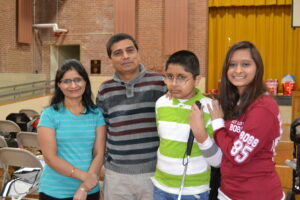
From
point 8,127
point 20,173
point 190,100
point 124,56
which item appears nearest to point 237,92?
point 190,100

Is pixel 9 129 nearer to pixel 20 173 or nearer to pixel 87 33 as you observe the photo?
pixel 20 173

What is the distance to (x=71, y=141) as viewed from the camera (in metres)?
1.86

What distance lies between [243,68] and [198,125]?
33cm

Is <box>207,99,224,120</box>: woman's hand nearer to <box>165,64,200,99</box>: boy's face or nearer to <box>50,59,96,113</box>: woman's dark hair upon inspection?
<box>165,64,200,99</box>: boy's face

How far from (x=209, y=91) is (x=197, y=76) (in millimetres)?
9316

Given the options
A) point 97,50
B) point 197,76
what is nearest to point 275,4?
point 97,50

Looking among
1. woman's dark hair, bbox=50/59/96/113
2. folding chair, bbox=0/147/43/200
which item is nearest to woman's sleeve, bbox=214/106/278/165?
woman's dark hair, bbox=50/59/96/113

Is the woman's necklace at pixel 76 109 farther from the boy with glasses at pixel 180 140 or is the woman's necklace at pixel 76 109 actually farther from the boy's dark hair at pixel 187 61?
the boy's dark hair at pixel 187 61

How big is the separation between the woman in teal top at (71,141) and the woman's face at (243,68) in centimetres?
82

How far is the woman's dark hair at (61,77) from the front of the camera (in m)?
1.91

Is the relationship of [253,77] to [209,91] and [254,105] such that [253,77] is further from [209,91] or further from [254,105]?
[209,91]

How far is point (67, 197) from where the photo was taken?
1869 millimetres

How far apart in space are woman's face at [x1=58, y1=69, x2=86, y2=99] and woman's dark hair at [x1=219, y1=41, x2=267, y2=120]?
0.80 meters

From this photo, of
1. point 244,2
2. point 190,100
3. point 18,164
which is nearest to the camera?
point 190,100
